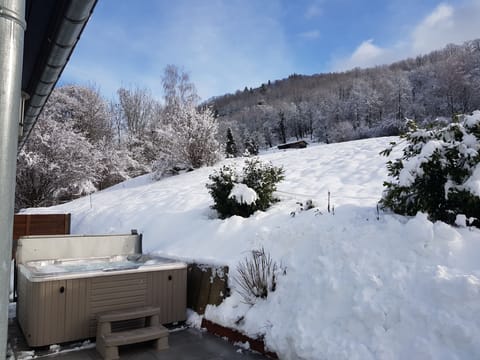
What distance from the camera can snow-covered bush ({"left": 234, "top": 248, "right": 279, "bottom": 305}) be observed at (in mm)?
4234

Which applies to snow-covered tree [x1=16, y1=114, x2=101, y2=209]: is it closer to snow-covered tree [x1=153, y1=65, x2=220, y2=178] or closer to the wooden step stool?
snow-covered tree [x1=153, y1=65, x2=220, y2=178]

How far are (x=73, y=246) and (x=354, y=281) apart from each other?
173 inches

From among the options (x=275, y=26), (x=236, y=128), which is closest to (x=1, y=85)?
(x=275, y=26)

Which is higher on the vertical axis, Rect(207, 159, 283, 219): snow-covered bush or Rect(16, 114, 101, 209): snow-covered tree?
Rect(16, 114, 101, 209): snow-covered tree

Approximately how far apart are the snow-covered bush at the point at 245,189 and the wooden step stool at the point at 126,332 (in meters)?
2.77

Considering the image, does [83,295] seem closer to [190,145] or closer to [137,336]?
[137,336]

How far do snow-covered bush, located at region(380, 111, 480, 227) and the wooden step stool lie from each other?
336cm

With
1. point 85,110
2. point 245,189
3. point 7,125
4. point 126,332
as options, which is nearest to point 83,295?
point 126,332

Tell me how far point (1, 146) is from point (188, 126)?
1480 cm

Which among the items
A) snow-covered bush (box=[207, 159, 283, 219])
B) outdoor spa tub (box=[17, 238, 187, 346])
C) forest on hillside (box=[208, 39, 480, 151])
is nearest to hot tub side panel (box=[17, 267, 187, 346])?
outdoor spa tub (box=[17, 238, 187, 346])

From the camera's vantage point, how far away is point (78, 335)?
4.08m

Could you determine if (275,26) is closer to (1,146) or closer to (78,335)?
(78,335)

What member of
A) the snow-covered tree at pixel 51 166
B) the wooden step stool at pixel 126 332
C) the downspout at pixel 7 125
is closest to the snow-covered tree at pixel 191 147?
the snow-covered tree at pixel 51 166

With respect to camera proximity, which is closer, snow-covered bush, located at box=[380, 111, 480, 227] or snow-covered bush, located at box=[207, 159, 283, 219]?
snow-covered bush, located at box=[380, 111, 480, 227]
